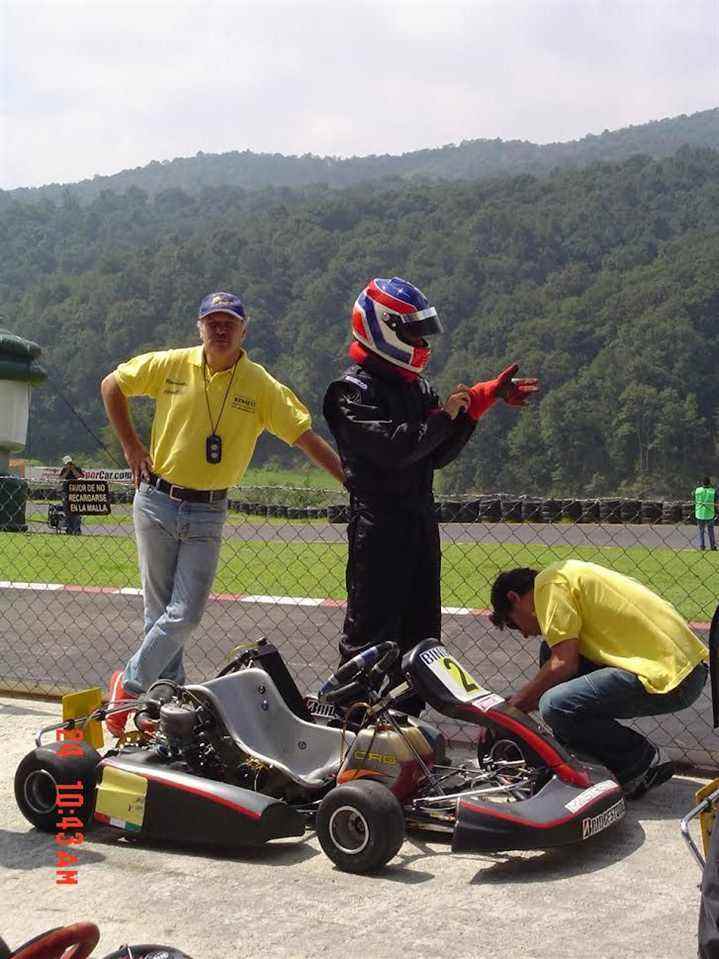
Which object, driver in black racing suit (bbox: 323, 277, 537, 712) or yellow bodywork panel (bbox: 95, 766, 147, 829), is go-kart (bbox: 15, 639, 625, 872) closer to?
yellow bodywork panel (bbox: 95, 766, 147, 829)

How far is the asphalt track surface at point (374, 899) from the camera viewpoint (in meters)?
3.26

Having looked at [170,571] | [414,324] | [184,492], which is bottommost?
[170,571]

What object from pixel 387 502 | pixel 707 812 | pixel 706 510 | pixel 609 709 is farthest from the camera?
pixel 706 510

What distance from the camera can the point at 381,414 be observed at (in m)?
4.74

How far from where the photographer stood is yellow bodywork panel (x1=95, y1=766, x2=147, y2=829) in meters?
4.04

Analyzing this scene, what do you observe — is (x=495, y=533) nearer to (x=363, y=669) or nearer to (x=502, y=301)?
(x=363, y=669)

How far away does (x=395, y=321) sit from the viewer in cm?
479

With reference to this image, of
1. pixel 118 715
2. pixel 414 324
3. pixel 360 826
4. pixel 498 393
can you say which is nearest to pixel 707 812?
pixel 360 826

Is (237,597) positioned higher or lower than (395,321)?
lower

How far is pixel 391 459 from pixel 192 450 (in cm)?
94

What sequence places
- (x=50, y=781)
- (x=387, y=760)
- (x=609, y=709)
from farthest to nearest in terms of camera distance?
(x=609, y=709) → (x=50, y=781) → (x=387, y=760)

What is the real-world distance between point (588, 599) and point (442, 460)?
0.76 m

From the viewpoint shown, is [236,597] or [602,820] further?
[236,597]

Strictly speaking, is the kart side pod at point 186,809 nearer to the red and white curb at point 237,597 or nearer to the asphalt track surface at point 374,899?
the asphalt track surface at point 374,899
